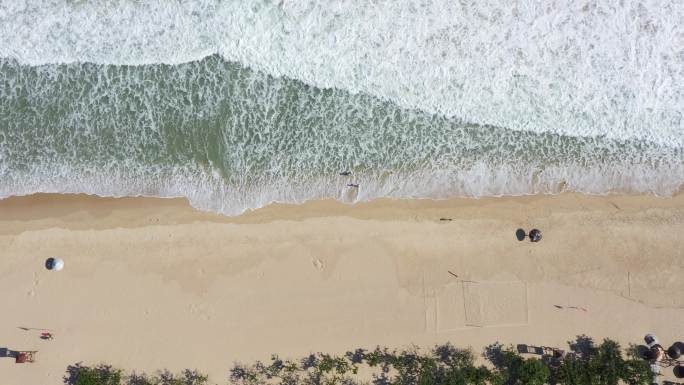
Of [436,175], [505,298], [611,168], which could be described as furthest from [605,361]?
[436,175]

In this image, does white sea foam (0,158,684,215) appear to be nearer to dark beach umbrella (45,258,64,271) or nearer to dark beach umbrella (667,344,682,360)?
dark beach umbrella (45,258,64,271)

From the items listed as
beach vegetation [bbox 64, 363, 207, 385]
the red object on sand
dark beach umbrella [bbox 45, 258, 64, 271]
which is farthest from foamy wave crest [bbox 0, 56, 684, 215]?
beach vegetation [bbox 64, 363, 207, 385]

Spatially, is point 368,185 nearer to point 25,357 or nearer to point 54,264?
point 54,264

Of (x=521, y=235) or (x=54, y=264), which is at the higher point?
(x=521, y=235)

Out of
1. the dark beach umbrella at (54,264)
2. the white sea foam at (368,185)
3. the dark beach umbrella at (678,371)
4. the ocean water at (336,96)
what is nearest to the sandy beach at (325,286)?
the dark beach umbrella at (54,264)

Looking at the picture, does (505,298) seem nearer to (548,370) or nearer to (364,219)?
(548,370)

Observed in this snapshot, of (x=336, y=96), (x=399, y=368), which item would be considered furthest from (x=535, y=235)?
(x=336, y=96)

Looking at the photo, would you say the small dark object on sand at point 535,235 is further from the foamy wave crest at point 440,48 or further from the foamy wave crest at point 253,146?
the foamy wave crest at point 440,48
